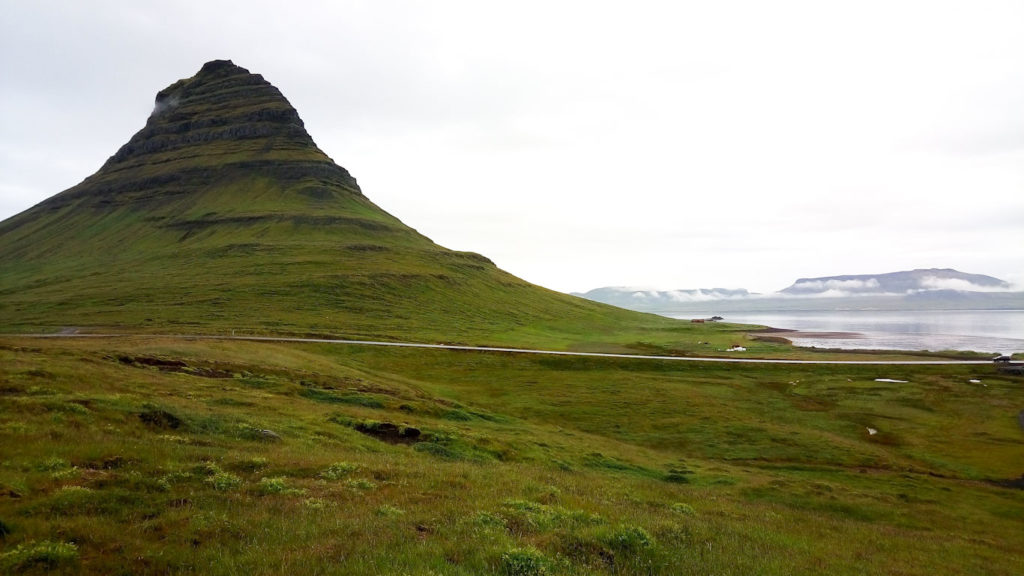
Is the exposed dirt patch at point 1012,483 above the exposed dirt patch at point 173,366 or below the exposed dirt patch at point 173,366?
below

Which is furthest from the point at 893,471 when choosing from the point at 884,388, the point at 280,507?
the point at 280,507

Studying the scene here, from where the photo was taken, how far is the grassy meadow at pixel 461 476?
34.9 ft

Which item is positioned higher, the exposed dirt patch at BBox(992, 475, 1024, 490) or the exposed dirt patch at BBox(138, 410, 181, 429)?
the exposed dirt patch at BBox(138, 410, 181, 429)

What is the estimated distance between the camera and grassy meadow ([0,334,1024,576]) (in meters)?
10.6

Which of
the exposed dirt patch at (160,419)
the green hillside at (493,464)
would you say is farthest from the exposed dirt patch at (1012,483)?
the exposed dirt patch at (160,419)

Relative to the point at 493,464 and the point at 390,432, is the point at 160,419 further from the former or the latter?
the point at 493,464

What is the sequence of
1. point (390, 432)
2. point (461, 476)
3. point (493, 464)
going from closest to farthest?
point (461, 476)
point (493, 464)
point (390, 432)

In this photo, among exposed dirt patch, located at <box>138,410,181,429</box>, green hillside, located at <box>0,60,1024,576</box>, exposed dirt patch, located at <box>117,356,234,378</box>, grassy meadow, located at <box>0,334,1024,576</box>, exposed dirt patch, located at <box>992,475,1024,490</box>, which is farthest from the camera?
exposed dirt patch, located at <box>117,356,234,378</box>

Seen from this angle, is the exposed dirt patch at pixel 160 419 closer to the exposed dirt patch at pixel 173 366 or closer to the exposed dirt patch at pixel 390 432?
the exposed dirt patch at pixel 390 432

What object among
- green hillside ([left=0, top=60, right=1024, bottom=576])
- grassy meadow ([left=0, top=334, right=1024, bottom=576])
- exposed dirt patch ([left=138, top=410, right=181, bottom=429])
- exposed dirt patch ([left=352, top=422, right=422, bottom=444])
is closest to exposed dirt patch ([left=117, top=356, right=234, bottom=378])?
green hillside ([left=0, top=60, right=1024, bottom=576])

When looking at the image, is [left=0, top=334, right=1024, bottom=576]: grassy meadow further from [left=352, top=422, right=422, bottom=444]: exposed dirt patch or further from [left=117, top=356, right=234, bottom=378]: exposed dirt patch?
[left=117, top=356, right=234, bottom=378]: exposed dirt patch

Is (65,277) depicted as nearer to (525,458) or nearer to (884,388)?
(525,458)

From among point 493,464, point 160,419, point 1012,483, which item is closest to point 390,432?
point 493,464

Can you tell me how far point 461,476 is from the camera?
19.7 meters
